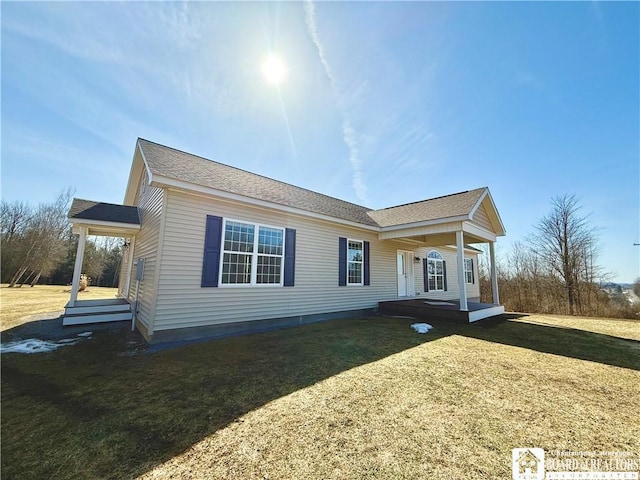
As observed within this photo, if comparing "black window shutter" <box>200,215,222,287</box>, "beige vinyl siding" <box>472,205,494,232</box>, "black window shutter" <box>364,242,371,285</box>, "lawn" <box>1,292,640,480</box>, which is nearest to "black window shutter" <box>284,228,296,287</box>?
"black window shutter" <box>200,215,222,287</box>

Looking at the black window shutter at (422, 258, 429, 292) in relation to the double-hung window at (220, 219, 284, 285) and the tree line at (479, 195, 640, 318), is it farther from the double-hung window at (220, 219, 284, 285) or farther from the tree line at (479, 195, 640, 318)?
the double-hung window at (220, 219, 284, 285)

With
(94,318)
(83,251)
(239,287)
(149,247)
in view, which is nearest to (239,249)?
(239,287)

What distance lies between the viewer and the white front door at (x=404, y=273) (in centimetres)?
1150

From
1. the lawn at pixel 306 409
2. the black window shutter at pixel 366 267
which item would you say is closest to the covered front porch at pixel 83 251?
the lawn at pixel 306 409

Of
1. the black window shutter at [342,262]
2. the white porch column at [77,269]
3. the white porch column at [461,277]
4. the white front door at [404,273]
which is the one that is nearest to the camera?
the white porch column at [77,269]

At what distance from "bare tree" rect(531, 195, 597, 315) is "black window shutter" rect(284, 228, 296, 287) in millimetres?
17688

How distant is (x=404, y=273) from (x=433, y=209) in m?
3.44

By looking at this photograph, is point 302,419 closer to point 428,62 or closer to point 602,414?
point 602,414

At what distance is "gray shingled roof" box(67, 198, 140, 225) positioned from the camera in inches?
294

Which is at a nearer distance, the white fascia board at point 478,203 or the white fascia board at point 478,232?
the white fascia board at point 478,203

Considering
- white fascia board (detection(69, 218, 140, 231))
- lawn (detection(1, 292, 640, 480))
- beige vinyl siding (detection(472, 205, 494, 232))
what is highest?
beige vinyl siding (detection(472, 205, 494, 232))

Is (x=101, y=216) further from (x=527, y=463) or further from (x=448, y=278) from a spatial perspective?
(x=448, y=278)

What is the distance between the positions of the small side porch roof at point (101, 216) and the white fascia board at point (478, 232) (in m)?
11.1

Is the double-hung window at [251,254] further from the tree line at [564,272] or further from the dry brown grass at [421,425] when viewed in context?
the tree line at [564,272]
